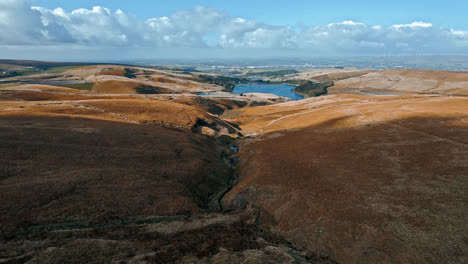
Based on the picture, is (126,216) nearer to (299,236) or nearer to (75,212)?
(75,212)

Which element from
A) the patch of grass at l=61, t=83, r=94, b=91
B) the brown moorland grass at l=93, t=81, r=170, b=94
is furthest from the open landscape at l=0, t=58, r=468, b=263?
the patch of grass at l=61, t=83, r=94, b=91

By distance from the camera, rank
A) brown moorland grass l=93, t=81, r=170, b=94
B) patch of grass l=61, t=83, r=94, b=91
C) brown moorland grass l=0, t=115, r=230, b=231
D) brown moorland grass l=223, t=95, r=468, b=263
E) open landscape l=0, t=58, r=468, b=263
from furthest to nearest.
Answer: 1. patch of grass l=61, t=83, r=94, b=91
2. brown moorland grass l=93, t=81, r=170, b=94
3. brown moorland grass l=0, t=115, r=230, b=231
4. brown moorland grass l=223, t=95, r=468, b=263
5. open landscape l=0, t=58, r=468, b=263

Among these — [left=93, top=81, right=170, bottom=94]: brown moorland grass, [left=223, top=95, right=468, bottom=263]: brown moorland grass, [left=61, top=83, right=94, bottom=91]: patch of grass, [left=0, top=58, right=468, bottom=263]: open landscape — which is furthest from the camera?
[left=61, top=83, right=94, bottom=91]: patch of grass

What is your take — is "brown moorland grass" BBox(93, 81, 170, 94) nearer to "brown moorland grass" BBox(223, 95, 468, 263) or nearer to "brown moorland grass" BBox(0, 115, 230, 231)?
"brown moorland grass" BBox(0, 115, 230, 231)

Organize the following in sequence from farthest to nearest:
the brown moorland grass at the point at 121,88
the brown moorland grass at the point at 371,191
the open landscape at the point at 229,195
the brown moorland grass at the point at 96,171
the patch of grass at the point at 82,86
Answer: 1. the patch of grass at the point at 82,86
2. the brown moorland grass at the point at 121,88
3. the brown moorland grass at the point at 96,171
4. the brown moorland grass at the point at 371,191
5. the open landscape at the point at 229,195

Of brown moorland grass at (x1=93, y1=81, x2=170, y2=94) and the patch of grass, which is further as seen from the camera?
the patch of grass

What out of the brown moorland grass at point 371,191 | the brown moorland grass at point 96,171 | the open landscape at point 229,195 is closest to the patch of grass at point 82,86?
the open landscape at point 229,195

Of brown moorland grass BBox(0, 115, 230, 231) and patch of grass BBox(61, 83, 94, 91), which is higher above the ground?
patch of grass BBox(61, 83, 94, 91)

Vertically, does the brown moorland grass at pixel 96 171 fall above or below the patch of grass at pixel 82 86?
below

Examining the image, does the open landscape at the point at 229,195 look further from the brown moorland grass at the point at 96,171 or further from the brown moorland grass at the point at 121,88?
the brown moorland grass at the point at 121,88
